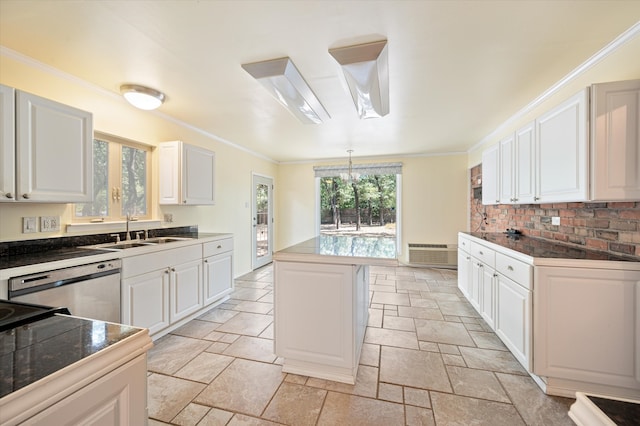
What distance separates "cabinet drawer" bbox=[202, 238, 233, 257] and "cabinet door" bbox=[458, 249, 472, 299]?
10.2 feet

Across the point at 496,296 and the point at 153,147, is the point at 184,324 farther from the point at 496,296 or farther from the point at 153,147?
the point at 496,296

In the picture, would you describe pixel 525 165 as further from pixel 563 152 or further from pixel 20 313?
pixel 20 313

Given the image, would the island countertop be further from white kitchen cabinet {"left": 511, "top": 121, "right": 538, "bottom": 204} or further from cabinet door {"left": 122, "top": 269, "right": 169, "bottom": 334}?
white kitchen cabinet {"left": 511, "top": 121, "right": 538, "bottom": 204}

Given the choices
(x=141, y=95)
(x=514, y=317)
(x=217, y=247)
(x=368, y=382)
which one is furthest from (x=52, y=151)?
(x=514, y=317)

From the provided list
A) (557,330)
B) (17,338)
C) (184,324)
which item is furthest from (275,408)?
(557,330)

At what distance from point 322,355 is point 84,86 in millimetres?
3172

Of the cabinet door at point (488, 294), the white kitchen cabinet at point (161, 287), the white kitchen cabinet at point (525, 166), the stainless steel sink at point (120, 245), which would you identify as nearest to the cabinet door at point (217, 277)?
the white kitchen cabinet at point (161, 287)

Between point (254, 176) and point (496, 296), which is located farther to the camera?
point (254, 176)

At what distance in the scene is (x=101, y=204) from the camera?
2664 mm

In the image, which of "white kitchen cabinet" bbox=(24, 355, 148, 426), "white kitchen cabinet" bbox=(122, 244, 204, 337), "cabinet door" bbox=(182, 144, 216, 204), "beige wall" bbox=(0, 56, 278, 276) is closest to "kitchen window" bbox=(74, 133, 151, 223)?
"beige wall" bbox=(0, 56, 278, 276)

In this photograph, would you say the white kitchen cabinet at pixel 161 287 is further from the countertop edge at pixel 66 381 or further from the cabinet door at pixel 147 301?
the countertop edge at pixel 66 381

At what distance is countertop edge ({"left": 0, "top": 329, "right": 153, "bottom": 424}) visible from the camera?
19.2 inches

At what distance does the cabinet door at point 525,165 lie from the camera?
8.00ft

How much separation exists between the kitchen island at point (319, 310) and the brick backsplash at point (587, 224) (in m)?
1.63
